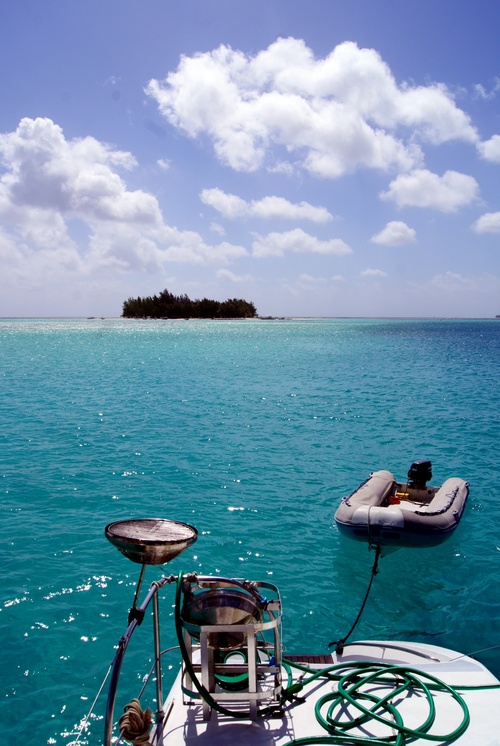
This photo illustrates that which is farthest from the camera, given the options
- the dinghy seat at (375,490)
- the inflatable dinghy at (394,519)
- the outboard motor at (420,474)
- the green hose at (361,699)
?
the outboard motor at (420,474)

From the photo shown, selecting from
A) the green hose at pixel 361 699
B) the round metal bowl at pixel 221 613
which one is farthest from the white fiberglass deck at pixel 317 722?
the round metal bowl at pixel 221 613

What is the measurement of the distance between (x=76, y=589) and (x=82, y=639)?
1.35 meters

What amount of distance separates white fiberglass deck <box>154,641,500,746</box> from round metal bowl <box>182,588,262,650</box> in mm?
636

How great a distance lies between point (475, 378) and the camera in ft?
129

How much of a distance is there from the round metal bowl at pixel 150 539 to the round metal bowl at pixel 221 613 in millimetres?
506

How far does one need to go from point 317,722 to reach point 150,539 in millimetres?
1972

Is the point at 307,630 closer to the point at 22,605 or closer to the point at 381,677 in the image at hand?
the point at 381,677

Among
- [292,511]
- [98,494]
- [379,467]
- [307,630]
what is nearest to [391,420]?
[379,467]

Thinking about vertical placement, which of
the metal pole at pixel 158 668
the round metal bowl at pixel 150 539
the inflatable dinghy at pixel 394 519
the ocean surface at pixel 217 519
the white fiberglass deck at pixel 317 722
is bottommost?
the ocean surface at pixel 217 519

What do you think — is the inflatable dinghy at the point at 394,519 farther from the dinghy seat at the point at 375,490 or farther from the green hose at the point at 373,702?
the green hose at the point at 373,702

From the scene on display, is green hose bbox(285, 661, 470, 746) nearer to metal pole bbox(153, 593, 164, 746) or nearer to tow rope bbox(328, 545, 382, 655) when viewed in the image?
metal pole bbox(153, 593, 164, 746)

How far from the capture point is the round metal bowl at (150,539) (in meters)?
3.43

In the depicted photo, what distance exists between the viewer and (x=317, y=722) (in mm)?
4000

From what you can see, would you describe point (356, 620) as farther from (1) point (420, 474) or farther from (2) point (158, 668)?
(1) point (420, 474)
